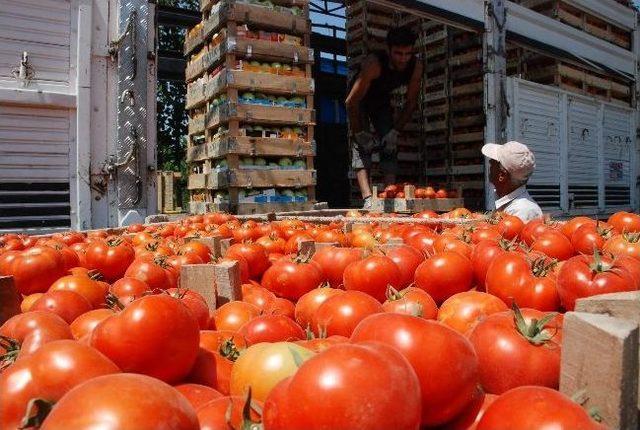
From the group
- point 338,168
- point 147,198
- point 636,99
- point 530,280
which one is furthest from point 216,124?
point 636,99

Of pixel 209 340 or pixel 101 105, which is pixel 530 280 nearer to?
pixel 209 340

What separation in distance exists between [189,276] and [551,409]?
1.57m

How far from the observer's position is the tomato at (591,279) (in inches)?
59.9

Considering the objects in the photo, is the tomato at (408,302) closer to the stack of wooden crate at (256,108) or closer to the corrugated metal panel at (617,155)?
the stack of wooden crate at (256,108)

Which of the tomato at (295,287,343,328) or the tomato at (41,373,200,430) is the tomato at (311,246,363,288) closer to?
the tomato at (295,287,343,328)

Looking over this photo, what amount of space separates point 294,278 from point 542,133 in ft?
30.1

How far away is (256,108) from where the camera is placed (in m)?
7.22

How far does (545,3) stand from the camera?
1048cm

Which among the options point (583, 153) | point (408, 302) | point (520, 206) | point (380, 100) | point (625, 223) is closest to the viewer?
point (408, 302)

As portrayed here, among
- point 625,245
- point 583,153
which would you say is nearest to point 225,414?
point 625,245

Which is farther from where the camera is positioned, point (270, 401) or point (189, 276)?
point (189, 276)

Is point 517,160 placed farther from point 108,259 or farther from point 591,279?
point 108,259

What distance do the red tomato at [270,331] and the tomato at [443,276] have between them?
2.28 feet

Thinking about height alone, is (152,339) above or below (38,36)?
below
